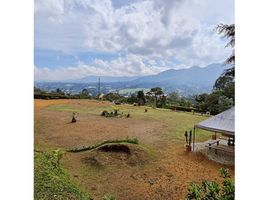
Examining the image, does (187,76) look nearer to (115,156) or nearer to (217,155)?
(217,155)

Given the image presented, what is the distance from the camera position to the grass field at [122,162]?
102 inches

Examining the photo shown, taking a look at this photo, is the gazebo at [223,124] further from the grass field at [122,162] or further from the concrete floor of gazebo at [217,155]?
the grass field at [122,162]

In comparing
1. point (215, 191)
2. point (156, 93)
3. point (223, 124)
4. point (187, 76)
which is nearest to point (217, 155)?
point (223, 124)

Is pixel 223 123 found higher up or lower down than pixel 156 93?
lower down

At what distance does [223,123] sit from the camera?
3.61 m

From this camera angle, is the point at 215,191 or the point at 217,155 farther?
the point at 217,155

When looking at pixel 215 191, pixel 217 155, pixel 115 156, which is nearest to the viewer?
pixel 215 191

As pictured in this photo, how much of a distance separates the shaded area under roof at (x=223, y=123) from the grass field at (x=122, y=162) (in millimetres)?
406

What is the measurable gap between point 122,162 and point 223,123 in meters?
1.36

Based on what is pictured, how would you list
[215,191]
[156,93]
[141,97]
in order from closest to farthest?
[215,191] < [156,93] < [141,97]
